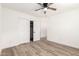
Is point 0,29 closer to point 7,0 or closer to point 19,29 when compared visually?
point 19,29

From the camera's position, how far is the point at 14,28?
4594 mm

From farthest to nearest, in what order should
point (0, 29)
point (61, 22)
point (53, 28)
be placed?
point (53, 28), point (61, 22), point (0, 29)

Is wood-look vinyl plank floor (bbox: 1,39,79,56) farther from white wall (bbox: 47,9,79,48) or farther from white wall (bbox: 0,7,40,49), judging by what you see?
white wall (bbox: 47,9,79,48)

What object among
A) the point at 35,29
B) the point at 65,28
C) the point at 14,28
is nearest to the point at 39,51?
the point at 14,28

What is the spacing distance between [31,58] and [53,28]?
5.56 meters

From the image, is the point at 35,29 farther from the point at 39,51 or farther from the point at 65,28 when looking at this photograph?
the point at 39,51

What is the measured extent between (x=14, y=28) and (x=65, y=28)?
12.0 ft

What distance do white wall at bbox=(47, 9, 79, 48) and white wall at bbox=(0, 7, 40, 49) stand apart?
227 cm

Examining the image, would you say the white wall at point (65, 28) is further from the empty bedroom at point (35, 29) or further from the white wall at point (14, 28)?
the white wall at point (14, 28)

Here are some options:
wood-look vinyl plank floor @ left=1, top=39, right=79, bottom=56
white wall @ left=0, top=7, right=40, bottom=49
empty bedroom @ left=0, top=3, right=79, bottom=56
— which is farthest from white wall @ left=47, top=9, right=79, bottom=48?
white wall @ left=0, top=7, right=40, bottom=49

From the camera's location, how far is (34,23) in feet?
20.7

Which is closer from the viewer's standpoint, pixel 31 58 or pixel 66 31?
pixel 31 58

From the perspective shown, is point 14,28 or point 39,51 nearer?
point 39,51

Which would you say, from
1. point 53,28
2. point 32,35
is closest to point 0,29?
point 32,35
